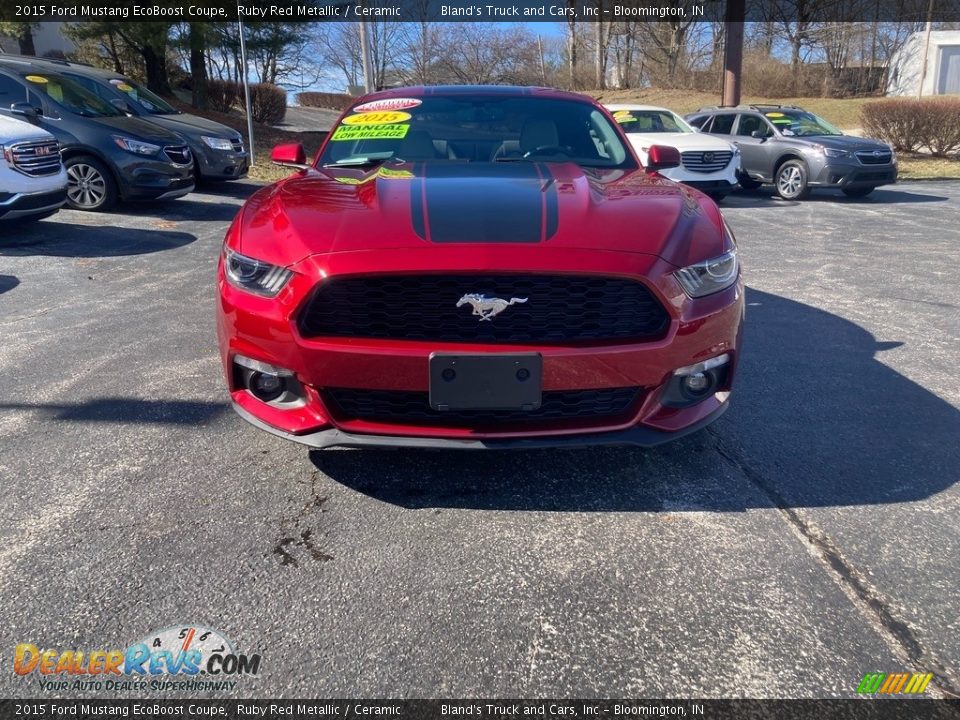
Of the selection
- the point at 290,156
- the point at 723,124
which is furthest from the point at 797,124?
the point at 290,156

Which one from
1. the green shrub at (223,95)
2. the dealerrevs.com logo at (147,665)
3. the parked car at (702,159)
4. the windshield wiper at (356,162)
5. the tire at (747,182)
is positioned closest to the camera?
the dealerrevs.com logo at (147,665)

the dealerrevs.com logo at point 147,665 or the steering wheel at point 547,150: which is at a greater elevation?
the steering wheel at point 547,150

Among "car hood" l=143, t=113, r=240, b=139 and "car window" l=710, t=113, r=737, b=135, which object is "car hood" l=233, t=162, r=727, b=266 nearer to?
"car hood" l=143, t=113, r=240, b=139

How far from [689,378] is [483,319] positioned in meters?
0.80

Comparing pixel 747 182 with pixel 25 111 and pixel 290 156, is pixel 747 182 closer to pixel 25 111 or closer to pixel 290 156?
pixel 25 111

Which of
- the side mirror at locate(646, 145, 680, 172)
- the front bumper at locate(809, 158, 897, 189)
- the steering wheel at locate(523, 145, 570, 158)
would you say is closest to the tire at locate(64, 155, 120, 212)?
the steering wheel at locate(523, 145, 570, 158)

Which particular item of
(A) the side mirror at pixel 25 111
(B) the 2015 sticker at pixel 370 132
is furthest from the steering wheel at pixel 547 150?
(A) the side mirror at pixel 25 111

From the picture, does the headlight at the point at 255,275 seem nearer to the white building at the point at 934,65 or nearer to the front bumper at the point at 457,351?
the front bumper at the point at 457,351

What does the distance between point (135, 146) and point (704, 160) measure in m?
8.37

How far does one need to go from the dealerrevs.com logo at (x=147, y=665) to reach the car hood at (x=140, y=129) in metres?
8.93

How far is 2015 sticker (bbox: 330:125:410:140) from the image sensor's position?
13.9ft

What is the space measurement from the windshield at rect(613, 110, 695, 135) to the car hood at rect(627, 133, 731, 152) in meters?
0.42

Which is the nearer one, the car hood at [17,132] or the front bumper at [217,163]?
the car hood at [17,132]

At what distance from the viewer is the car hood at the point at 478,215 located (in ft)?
8.90
